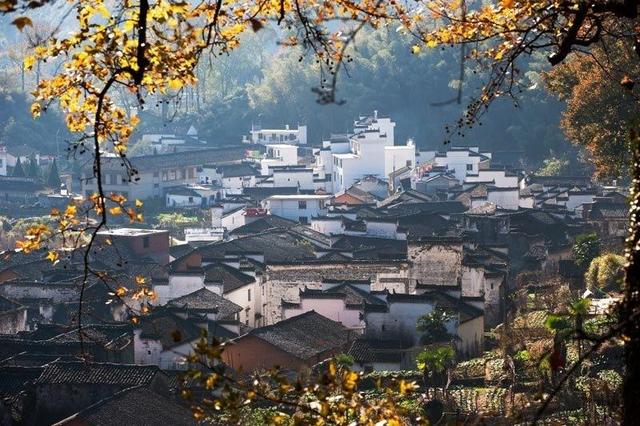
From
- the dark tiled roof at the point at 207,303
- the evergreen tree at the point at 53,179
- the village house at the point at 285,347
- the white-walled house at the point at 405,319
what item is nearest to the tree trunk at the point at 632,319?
A: the village house at the point at 285,347

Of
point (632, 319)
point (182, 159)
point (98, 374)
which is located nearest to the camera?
point (632, 319)

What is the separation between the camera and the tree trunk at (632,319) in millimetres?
5420

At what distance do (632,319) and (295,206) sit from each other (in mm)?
39755

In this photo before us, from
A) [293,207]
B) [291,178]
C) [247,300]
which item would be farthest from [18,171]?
[247,300]

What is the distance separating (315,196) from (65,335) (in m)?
21.4

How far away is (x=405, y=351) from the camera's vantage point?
2375 centimetres

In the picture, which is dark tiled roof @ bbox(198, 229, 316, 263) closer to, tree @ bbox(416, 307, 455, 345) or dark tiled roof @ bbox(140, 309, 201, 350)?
dark tiled roof @ bbox(140, 309, 201, 350)

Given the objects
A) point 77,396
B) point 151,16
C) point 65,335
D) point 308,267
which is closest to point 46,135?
point 308,267

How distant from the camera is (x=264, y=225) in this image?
41.5 m

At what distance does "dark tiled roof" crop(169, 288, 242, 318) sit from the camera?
1088 inches

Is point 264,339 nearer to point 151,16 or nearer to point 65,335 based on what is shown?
point 65,335

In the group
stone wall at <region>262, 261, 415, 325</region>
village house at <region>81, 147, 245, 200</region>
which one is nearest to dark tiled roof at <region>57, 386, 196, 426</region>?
stone wall at <region>262, 261, 415, 325</region>

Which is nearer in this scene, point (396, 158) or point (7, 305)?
point (7, 305)

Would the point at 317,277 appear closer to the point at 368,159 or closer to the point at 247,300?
the point at 247,300
